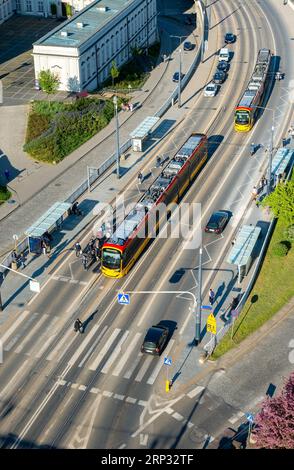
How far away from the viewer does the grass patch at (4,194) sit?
3221 inches

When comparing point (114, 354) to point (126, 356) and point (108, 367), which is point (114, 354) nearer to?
point (126, 356)

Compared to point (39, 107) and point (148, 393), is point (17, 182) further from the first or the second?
point (148, 393)

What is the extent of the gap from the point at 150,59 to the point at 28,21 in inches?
1215

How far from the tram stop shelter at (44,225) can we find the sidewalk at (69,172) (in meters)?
3.41

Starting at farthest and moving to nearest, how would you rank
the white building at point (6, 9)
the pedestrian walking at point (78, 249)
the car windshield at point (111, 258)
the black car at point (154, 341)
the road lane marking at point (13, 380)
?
the white building at point (6, 9), the pedestrian walking at point (78, 249), the car windshield at point (111, 258), the black car at point (154, 341), the road lane marking at point (13, 380)

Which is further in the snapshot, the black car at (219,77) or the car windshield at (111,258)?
the black car at (219,77)

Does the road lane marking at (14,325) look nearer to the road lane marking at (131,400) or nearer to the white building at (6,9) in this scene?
the road lane marking at (131,400)

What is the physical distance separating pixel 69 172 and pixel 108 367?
37.4 m

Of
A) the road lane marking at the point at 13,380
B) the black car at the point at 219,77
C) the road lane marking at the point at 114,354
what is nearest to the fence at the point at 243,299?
the road lane marking at the point at 114,354

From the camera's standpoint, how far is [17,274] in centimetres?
6825

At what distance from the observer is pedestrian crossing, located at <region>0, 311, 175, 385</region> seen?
2223 inches

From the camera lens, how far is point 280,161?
85.6 m

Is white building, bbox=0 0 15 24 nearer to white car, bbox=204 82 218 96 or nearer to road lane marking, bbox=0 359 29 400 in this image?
white car, bbox=204 82 218 96
